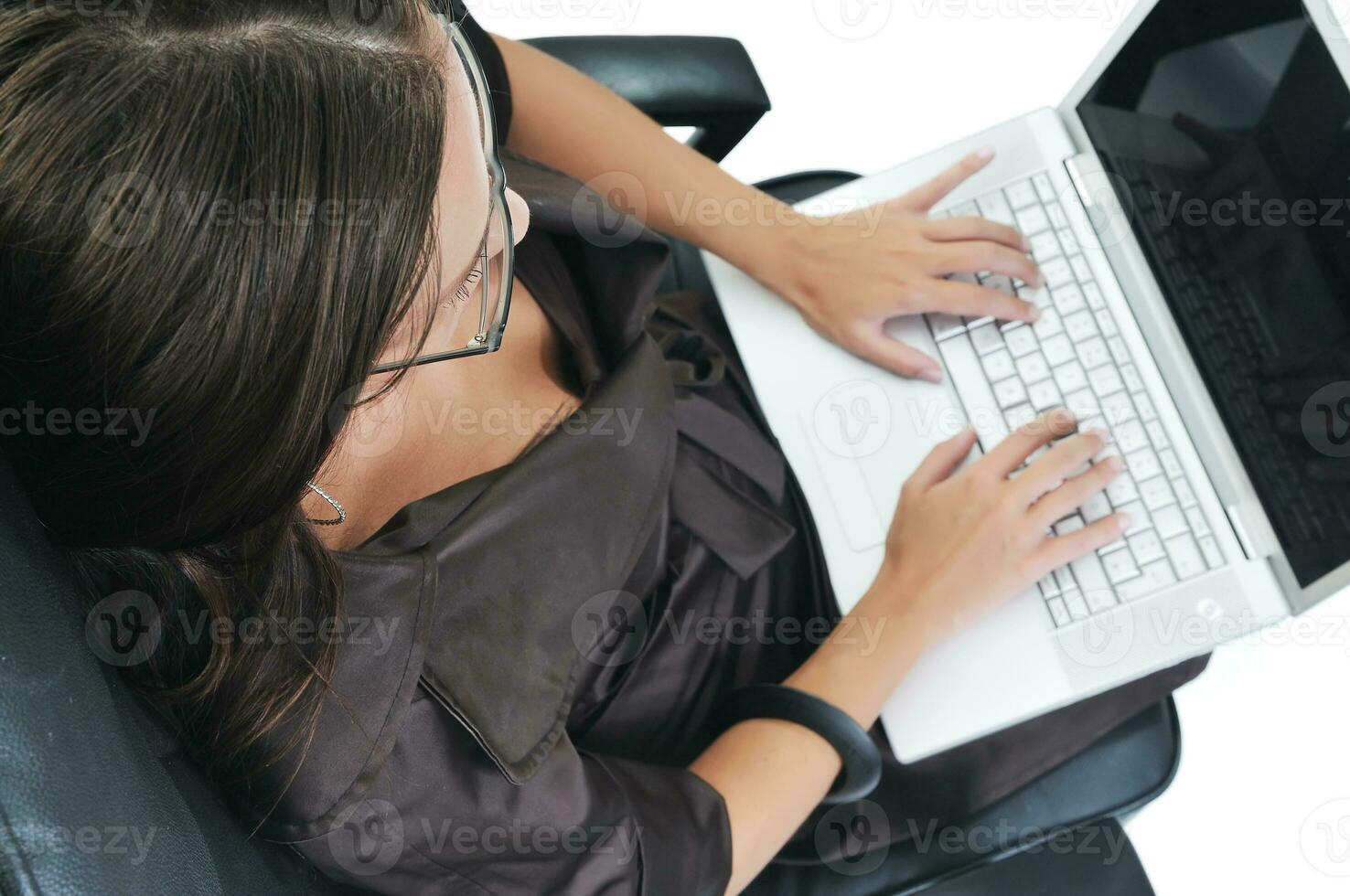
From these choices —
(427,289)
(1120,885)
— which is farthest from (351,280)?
(1120,885)

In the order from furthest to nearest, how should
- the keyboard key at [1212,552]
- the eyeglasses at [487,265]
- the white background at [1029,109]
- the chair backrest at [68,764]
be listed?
1. the white background at [1029,109]
2. the keyboard key at [1212,552]
3. the eyeglasses at [487,265]
4. the chair backrest at [68,764]

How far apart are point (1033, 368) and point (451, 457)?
18.3 inches

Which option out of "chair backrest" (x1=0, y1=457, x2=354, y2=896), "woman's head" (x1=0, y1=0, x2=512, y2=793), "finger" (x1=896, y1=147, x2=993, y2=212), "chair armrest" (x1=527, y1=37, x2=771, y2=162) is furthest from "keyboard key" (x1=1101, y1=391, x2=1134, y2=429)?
"chair backrest" (x1=0, y1=457, x2=354, y2=896)

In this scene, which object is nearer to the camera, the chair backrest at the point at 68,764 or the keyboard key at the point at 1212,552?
the chair backrest at the point at 68,764

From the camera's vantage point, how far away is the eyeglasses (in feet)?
1.85

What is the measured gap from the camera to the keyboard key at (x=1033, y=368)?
79 centimetres

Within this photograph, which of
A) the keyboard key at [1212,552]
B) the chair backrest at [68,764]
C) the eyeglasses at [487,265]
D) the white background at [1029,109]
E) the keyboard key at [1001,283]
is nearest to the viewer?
the chair backrest at [68,764]

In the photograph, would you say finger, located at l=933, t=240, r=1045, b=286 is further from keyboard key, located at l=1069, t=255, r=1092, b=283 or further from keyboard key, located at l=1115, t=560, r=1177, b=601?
keyboard key, located at l=1115, t=560, r=1177, b=601

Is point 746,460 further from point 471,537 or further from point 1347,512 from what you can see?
point 1347,512

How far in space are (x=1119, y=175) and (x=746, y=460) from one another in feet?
1.26

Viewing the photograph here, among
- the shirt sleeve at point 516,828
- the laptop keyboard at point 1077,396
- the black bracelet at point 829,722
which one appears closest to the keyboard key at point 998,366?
the laptop keyboard at point 1077,396

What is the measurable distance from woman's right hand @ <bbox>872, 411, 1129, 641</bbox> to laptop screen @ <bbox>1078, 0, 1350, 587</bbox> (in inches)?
4.2

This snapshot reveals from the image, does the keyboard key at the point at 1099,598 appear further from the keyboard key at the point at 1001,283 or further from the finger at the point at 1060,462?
the keyboard key at the point at 1001,283

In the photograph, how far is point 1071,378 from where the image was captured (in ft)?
2.58
